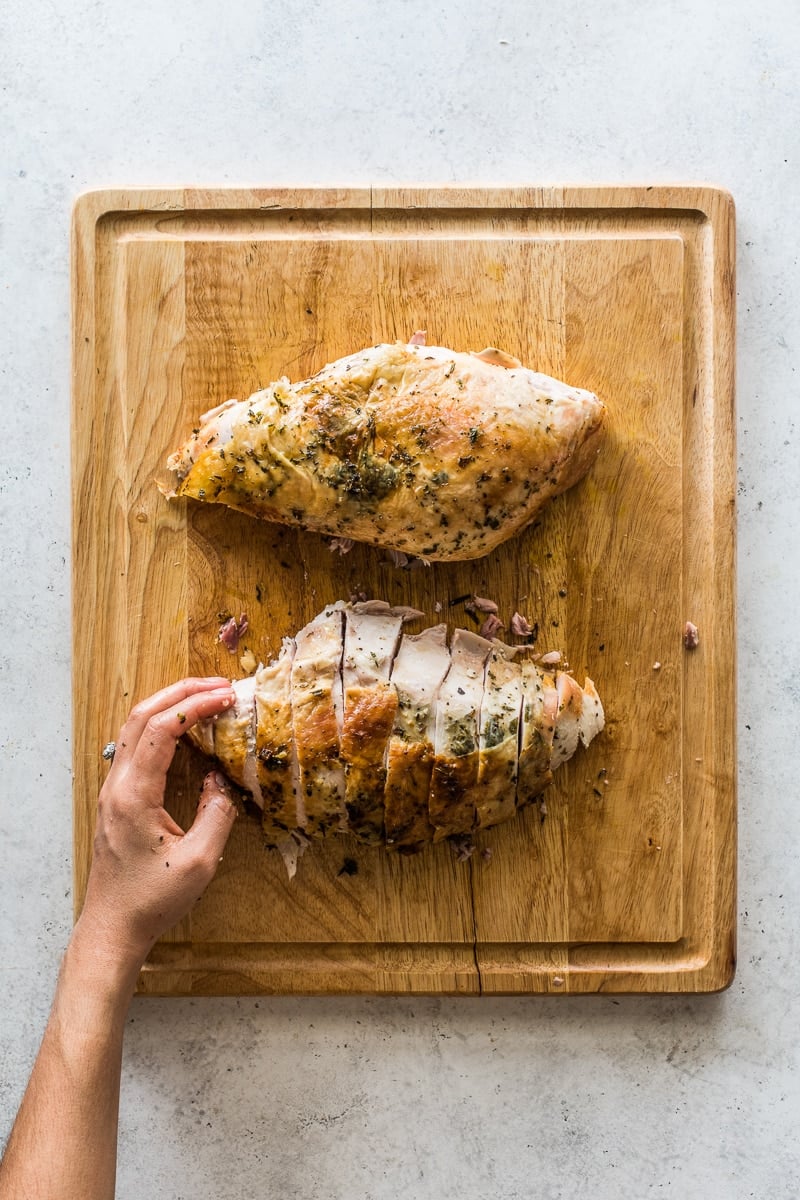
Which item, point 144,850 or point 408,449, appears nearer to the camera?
point 408,449

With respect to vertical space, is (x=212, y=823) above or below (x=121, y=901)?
above

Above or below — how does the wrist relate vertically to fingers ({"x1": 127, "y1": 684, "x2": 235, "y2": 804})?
below

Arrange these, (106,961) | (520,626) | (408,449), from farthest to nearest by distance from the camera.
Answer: (520,626)
(106,961)
(408,449)

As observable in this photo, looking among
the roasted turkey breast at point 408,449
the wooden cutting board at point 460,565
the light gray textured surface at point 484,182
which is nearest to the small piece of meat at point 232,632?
the wooden cutting board at point 460,565

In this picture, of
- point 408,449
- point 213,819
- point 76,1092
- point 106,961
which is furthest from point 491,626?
point 76,1092

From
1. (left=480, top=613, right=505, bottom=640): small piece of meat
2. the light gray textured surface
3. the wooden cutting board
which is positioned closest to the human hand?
the wooden cutting board

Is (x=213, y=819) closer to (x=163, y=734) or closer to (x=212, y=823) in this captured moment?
(x=212, y=823)

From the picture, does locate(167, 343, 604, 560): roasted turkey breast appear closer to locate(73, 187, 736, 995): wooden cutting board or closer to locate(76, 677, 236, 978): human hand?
locate(73, 187, 736, 995): wooden cutting board
